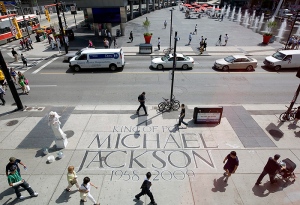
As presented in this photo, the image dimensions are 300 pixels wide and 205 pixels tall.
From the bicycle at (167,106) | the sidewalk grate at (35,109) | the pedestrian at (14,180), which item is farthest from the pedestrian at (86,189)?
the sidewalk grate at (35,109)

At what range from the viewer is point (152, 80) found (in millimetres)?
18266

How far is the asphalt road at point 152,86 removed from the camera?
15.1 meters

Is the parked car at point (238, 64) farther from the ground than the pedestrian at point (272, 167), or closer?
closer

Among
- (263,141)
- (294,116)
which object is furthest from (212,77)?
(263,141)

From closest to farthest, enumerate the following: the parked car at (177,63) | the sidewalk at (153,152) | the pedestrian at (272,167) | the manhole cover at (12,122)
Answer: the pedestrian at (272,167)
the sidewalk at (153,152)
the manhole cover at (12,122)
the parked car at (177,63)

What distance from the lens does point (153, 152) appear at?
9875 mm

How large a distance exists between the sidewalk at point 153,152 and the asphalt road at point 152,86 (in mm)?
1299

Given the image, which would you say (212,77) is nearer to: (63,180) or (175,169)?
(175,169)

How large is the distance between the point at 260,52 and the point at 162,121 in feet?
68.0

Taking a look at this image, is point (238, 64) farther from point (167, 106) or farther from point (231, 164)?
point (231, 164)

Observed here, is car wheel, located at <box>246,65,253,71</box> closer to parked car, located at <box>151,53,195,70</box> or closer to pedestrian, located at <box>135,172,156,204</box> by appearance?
parked car, located at <box>151,53,195,70</box>

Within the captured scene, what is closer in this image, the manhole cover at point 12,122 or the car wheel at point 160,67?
the manhole cover at point 12,122

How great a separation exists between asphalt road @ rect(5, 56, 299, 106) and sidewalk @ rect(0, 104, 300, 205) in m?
1.30

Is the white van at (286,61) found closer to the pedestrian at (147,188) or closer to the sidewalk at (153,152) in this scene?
the sidewalk at (153,152)
